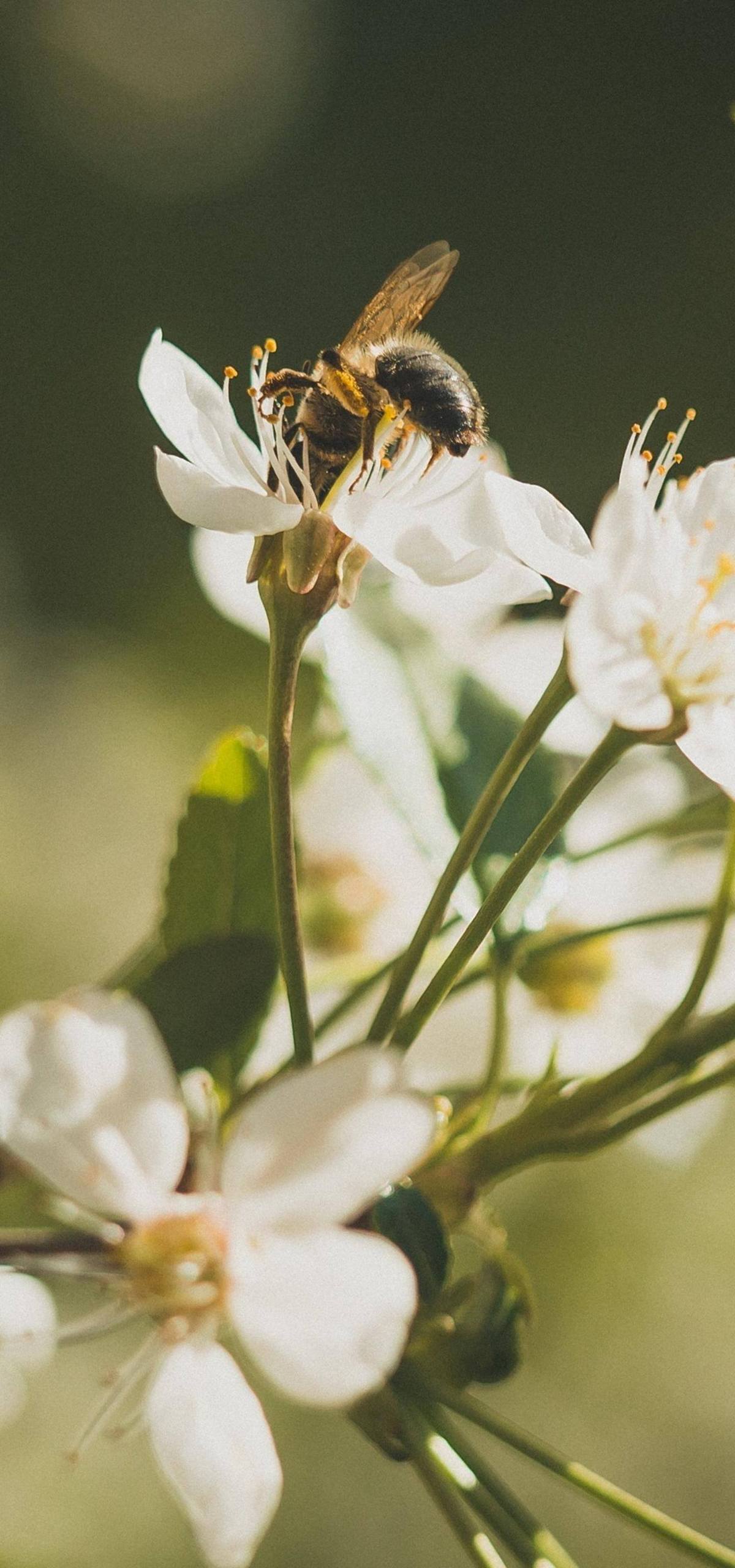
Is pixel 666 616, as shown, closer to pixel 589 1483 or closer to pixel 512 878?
pixel 512 878

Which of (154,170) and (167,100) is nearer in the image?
(154,170)

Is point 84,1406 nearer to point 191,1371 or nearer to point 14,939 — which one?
point 14,939

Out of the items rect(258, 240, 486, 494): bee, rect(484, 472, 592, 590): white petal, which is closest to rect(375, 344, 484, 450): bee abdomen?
rect(258, 240, 486, 494): bee

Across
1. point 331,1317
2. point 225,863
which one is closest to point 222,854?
point 225,863

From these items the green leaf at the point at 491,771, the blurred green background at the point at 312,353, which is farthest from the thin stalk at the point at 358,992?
the blurred green background at the point at 312,353

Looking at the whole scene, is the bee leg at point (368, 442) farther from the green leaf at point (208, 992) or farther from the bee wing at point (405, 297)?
the green leaf at point (208, 992)

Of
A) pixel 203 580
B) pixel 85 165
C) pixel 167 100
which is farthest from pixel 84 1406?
pixel 167 100

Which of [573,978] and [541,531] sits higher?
[541,531]

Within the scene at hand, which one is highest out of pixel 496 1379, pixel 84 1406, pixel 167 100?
pixel 167 100
